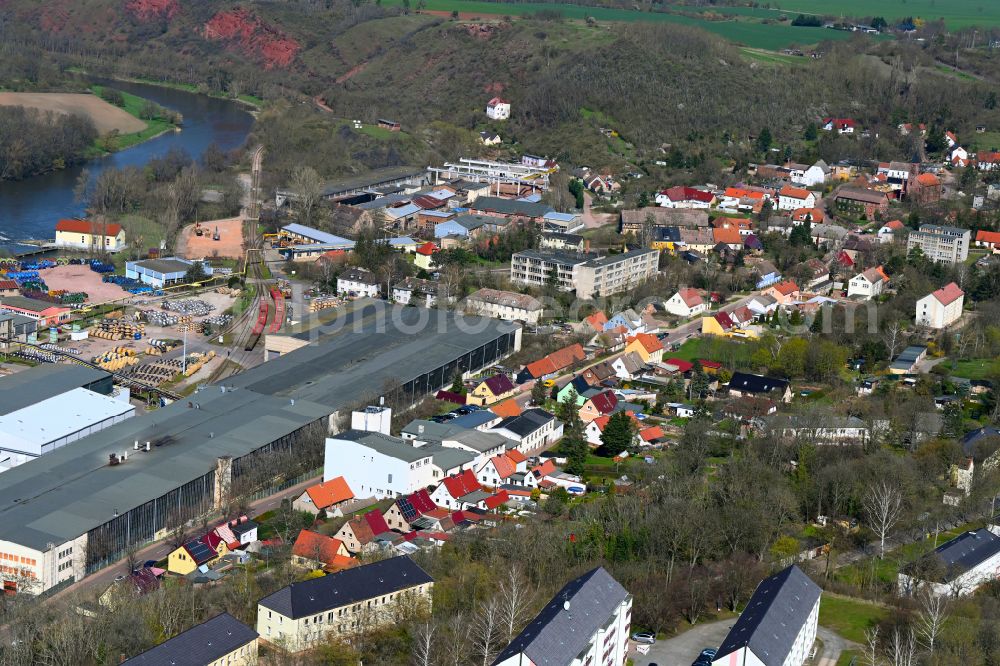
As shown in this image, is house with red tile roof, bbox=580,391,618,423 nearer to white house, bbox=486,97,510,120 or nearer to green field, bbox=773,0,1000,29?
white house, bbox=486,97,510,120

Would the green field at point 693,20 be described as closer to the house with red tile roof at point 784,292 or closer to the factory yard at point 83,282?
the house with red tile roof at point 784,292

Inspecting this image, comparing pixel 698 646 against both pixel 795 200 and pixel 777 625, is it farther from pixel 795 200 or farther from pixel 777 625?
pixel 795 200

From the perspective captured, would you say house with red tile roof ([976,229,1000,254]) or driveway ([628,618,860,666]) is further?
house with red tile roof ([976,229,1000,254])

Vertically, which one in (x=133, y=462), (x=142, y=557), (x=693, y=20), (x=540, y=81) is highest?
(x=693, y=20)

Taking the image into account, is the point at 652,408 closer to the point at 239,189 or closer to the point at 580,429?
the point at 580,429

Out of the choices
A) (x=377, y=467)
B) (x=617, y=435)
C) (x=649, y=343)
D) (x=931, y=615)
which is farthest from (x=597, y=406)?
(x=931, y=615)

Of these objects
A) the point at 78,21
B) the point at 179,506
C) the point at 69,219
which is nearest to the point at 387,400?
the point at 179,506

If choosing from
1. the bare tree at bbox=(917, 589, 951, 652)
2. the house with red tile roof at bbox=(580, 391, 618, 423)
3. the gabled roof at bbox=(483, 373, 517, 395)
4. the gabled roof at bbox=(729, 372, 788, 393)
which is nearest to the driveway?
the bare tree at bbox=(917, 589, 951, 652)
